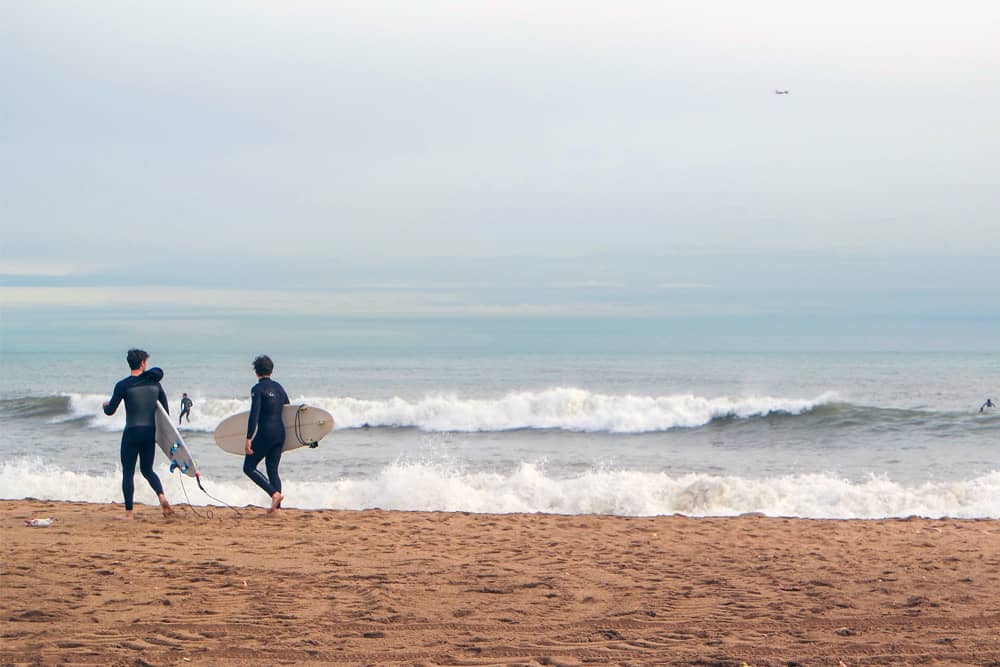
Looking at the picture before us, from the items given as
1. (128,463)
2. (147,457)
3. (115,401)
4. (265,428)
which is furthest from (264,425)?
(115,401)

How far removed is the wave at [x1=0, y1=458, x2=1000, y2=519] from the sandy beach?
6.13ft

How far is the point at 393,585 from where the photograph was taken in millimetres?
6527

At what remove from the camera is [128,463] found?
29.7ft

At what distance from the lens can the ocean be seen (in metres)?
11.7

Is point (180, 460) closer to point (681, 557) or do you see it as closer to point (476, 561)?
point (476, 561)

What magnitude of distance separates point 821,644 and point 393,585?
298 cm

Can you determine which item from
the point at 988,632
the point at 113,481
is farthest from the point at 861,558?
the point at 113,481

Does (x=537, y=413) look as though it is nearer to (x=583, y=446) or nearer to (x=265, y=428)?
(x=583, y=446)

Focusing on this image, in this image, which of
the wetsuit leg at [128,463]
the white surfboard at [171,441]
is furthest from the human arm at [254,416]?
the wetsuit leg at [128,463]

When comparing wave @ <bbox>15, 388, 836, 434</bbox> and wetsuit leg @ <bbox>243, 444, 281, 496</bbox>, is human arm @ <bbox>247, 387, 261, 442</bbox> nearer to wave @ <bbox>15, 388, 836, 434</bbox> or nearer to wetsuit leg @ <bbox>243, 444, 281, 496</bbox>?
wetsuit leg @ <bbox>243, 444, 281, 496</bbox>

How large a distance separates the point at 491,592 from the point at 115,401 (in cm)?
444

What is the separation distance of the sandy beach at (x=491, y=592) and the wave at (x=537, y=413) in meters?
14.7

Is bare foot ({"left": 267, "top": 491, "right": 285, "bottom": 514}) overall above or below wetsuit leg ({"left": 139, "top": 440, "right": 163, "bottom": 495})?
below

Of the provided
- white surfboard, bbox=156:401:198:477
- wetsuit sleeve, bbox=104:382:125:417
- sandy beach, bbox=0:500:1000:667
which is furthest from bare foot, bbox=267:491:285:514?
wetsuit sleeve, bbox=104:382:125:417
